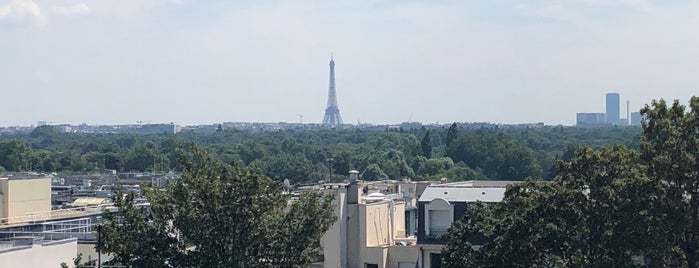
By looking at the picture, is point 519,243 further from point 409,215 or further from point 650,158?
point 409,215

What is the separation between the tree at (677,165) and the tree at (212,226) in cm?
931

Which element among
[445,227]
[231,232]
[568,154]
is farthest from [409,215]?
[568,154]

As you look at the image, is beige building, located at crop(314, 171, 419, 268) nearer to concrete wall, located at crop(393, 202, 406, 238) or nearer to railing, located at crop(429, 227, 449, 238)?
railing, located at crop(429, 227, 449, 238)

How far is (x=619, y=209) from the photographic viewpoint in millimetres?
30391

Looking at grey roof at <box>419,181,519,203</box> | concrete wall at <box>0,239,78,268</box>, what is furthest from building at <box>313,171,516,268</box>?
concrete wall at <box>0,239,78,268</box>

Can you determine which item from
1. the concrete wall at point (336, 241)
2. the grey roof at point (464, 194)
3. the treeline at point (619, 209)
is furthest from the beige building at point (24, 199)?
the treeline at point (619, 209)

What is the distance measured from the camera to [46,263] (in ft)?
117

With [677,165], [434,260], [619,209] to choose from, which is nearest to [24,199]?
[434,260]

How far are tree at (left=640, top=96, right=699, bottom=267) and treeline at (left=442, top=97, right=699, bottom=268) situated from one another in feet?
0.08

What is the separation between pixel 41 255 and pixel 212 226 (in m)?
7.50

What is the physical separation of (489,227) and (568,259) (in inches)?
131

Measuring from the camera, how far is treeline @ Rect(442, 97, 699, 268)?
29938mm

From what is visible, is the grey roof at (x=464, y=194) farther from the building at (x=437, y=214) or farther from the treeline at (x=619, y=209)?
the treeline at (x=619, y=209)

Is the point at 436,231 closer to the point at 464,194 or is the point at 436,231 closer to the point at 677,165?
the point at 464,194
